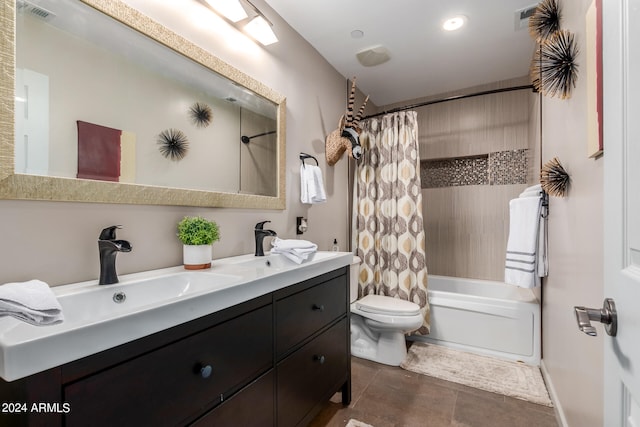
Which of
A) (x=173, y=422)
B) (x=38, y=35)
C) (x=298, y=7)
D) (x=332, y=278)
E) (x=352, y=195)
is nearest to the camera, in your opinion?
(x=173, y=422)

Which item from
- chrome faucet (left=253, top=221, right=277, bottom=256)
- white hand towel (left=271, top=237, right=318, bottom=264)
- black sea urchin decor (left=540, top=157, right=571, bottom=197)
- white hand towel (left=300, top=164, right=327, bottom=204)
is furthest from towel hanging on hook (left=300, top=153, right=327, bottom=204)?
black sea urchin decor (left=540, top=157, right=571, bottom=197)

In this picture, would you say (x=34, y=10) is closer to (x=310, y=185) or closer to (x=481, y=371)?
(x=310, y=185)

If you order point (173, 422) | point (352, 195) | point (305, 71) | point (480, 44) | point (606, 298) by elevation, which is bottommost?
point (173, 422)

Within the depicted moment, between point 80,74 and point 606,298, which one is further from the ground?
point 80,74

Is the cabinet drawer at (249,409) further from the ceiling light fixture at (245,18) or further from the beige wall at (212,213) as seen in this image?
the ceiling light fixture at (245,18)

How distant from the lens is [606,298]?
62 centimetres

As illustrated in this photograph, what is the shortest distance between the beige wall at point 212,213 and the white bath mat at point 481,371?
3.92 feet

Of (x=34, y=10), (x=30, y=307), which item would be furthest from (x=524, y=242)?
(x=34, y=10)

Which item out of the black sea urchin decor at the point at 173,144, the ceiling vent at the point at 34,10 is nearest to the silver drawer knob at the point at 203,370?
the black sea urchin decor at the point at 173,144

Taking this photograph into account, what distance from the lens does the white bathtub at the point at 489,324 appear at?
223 centimetres

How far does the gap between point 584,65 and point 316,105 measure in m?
1.66

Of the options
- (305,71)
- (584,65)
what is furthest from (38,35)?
(584,65)

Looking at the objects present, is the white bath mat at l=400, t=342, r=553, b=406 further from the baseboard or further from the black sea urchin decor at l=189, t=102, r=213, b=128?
the black sea urchin decor at l=189, t=102, r=213, b=128

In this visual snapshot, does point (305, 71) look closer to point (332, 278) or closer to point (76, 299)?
point (332, 278)
